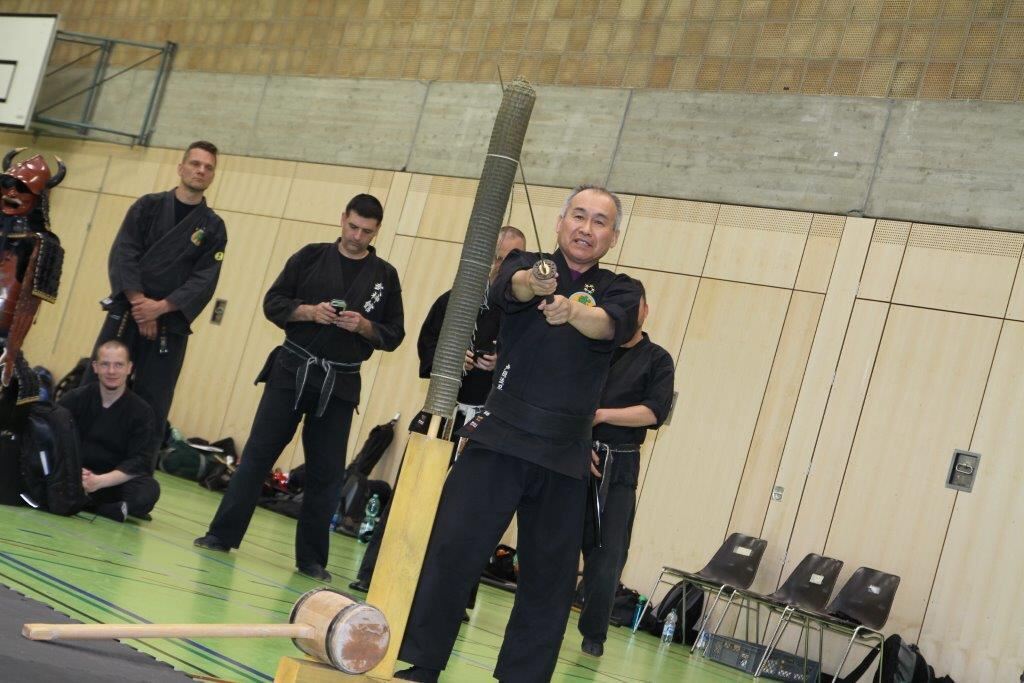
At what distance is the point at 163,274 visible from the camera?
22.2 feet

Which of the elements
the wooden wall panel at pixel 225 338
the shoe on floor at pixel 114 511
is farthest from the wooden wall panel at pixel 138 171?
the shoe on floor at pixel 114 511

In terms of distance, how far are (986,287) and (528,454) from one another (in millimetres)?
5873

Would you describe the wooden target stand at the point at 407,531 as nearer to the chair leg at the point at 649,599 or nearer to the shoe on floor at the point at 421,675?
the shoe on floor at the point at 421,675

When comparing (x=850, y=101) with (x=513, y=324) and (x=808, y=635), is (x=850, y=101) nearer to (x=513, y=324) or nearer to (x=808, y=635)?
(x=808, y=635)

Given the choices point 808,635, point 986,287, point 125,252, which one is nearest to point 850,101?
point 986,287

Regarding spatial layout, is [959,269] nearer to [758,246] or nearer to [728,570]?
[758,246]

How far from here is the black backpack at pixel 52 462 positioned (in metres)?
6.10

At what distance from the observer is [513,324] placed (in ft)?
12.9

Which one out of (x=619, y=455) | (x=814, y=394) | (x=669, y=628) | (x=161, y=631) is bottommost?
(x=669, y=628)

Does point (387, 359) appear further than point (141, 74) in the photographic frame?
No

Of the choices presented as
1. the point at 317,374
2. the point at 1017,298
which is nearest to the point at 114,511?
the point at 317,374

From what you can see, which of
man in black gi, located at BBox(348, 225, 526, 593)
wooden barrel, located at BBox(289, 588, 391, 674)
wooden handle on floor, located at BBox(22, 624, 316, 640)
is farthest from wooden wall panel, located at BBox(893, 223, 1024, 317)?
wooden handle on floor, located at BBox(22, 624, 316, 640)

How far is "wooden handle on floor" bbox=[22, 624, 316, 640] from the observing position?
115 inches

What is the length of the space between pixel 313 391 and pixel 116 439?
4.17 feet
